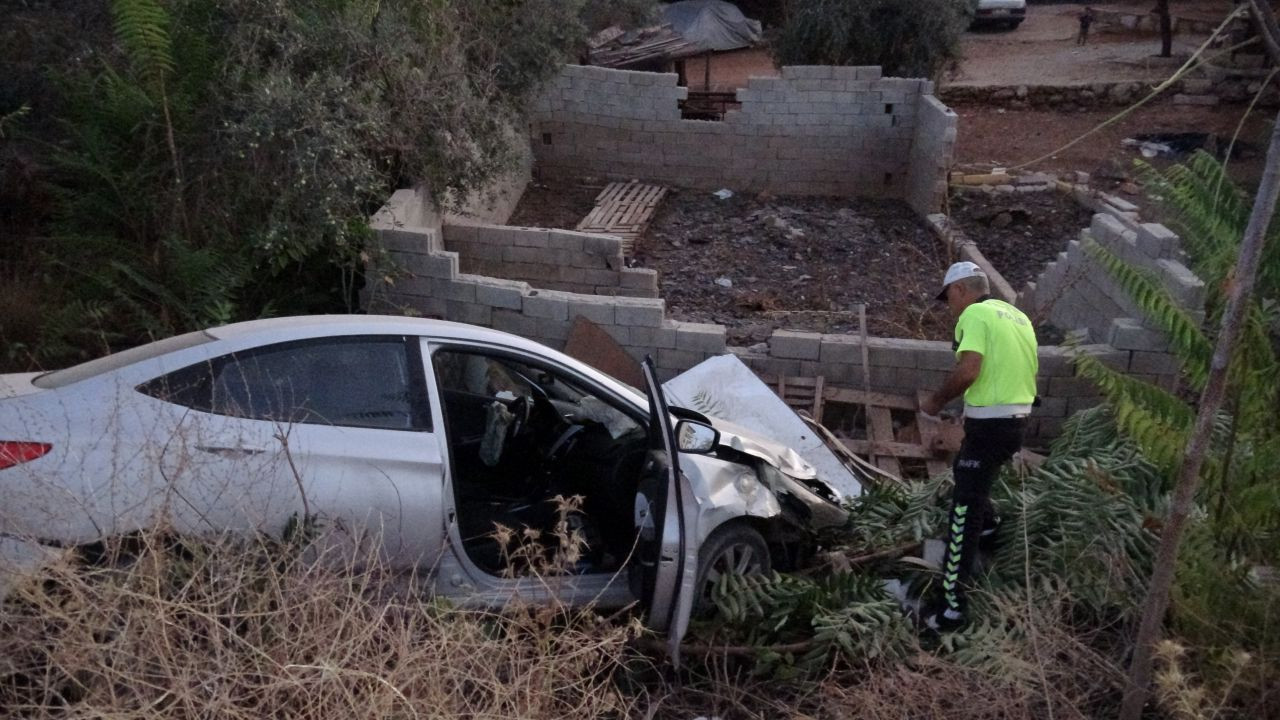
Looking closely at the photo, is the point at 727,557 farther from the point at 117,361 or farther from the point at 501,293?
the point at 501,293

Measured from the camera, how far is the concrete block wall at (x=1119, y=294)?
→ 24.1 feet

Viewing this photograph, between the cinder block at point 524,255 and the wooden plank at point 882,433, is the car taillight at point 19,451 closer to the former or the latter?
the wooden plank at point 882,433

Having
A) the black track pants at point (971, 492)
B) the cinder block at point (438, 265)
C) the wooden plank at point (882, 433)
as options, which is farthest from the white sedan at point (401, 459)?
the cinder block at point (438, 265)

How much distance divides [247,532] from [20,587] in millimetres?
772

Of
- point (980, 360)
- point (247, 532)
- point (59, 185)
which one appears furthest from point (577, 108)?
point (247, 532)

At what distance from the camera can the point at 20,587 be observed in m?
3.31

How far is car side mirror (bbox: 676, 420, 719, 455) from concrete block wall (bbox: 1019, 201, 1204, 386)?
114 inches

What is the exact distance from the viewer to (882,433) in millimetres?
7711

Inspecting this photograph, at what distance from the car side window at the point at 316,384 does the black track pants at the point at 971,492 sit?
2.51m

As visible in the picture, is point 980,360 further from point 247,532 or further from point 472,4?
point 472,4

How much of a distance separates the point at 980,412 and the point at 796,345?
9.64ft

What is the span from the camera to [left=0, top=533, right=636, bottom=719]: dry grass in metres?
3.23

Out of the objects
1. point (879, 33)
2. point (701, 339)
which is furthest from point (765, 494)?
point (879, 33)

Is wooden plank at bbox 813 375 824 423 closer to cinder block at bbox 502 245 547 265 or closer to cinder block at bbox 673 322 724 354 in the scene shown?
cinder block at bbox 673 322 724 354
